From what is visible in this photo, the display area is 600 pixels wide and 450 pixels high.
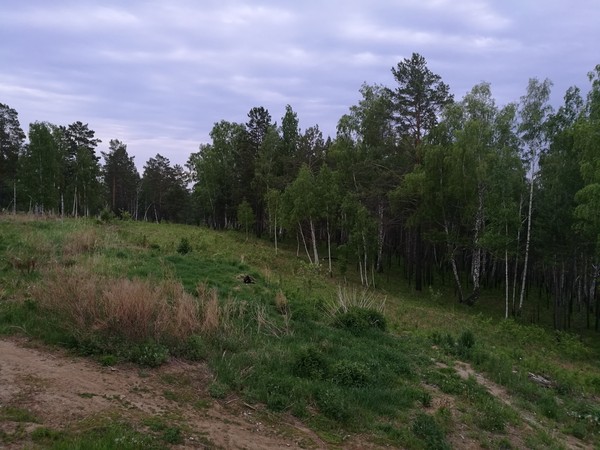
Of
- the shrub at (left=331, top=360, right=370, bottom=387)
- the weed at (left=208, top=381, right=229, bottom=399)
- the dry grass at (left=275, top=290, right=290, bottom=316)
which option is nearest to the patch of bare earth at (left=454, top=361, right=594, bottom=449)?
the shrub at (left=331, top=360, right=370, bottom=387)

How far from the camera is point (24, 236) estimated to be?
15031 millimetres

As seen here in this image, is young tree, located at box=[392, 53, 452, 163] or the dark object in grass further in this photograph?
young tree, located at box=[392, 53, 452, 163]

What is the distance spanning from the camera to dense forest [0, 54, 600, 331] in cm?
2336

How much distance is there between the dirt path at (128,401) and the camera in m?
4.95

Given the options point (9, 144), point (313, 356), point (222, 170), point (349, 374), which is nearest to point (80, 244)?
point (313, 356)

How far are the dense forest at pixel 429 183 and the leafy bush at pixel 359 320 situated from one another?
35.7ft

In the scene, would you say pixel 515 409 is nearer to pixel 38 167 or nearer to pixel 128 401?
pixel 128 401

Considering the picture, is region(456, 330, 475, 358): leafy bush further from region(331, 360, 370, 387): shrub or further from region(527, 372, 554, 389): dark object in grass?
region(331, 360, 370, 387): shrub

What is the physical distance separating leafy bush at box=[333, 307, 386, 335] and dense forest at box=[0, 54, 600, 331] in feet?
35.7

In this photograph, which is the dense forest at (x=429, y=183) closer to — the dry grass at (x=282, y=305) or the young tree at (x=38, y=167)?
the young tree at (x=38, y=167)

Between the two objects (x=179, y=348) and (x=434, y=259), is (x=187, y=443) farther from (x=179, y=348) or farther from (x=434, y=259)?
(x=434, y=259)

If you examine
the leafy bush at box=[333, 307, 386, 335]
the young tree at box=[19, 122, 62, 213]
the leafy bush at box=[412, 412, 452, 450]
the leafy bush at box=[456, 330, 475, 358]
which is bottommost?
the leafy bush at box=[456, 330, 475, 358]

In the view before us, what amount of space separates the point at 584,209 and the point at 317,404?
614 inches

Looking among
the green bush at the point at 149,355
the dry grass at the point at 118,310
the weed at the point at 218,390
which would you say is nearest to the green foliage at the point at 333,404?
the weed at the point at 218,390
